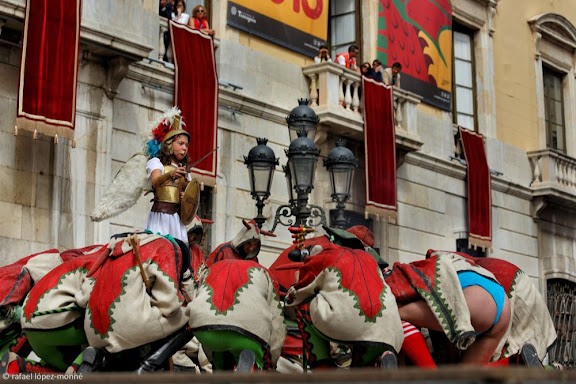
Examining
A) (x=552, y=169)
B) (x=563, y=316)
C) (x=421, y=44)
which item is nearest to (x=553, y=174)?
(x=552, y=169)

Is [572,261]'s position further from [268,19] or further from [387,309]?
[387,309]

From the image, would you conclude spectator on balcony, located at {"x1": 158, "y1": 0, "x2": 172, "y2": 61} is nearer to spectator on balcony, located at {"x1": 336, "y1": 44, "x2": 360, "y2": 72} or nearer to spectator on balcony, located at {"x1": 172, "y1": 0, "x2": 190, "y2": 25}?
spectator on balcony, located at {"x1": 172, "y1": 0, "x2": 190, "y2": 25}

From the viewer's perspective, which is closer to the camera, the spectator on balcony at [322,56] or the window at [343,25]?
the spectator on balcony at [322,56]

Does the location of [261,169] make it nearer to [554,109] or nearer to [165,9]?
[165,9]

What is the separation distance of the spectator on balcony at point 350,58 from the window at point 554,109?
7.47m

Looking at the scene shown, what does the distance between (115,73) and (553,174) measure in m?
11.5

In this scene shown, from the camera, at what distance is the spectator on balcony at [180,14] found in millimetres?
14750

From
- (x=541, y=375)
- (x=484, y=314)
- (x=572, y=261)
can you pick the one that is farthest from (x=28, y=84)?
(x=572, y=261)

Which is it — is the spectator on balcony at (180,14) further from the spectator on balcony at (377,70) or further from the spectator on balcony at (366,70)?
the spectator on balcony at (377,70)

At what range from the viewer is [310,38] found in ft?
55.9

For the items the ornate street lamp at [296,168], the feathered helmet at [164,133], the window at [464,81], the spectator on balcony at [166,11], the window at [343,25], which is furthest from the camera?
the window at [464,81]

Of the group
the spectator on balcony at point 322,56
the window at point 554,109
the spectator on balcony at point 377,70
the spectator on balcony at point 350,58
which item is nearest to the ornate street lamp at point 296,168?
the spectator on balcony at point 322,56

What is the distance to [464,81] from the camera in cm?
2130

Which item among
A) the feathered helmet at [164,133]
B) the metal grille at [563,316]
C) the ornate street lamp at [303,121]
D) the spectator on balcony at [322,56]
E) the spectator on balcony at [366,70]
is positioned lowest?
the metal grille at [563,316]
